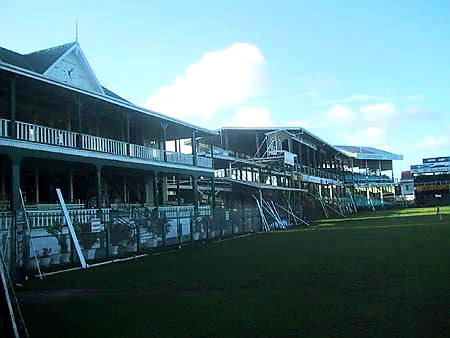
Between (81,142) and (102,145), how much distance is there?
205 cm

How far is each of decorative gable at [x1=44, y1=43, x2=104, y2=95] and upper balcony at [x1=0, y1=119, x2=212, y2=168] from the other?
2928mm

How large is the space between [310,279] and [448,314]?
3.93m

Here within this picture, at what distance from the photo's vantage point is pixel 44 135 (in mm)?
19781

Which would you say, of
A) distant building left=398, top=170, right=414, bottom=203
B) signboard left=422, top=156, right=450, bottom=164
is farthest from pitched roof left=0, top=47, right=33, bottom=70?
signboard left=422, top=156, right=450, bottom=164

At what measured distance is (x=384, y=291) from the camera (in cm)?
865

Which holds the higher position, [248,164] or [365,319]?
[248,164]

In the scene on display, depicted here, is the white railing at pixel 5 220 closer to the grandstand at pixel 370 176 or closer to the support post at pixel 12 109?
the support post at pixel 12 109

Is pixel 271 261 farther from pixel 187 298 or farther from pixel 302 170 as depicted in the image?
pixel 302 170

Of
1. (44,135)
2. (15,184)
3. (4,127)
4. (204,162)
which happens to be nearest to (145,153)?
(204,162)

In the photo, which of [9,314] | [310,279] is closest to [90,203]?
[310,279]

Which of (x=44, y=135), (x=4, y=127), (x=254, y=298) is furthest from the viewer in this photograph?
(x=44, y=135)

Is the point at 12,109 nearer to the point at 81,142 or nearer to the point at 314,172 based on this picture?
the point at 81,142

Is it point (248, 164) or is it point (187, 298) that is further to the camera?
point (248, 164)

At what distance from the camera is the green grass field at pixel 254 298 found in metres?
6.52
